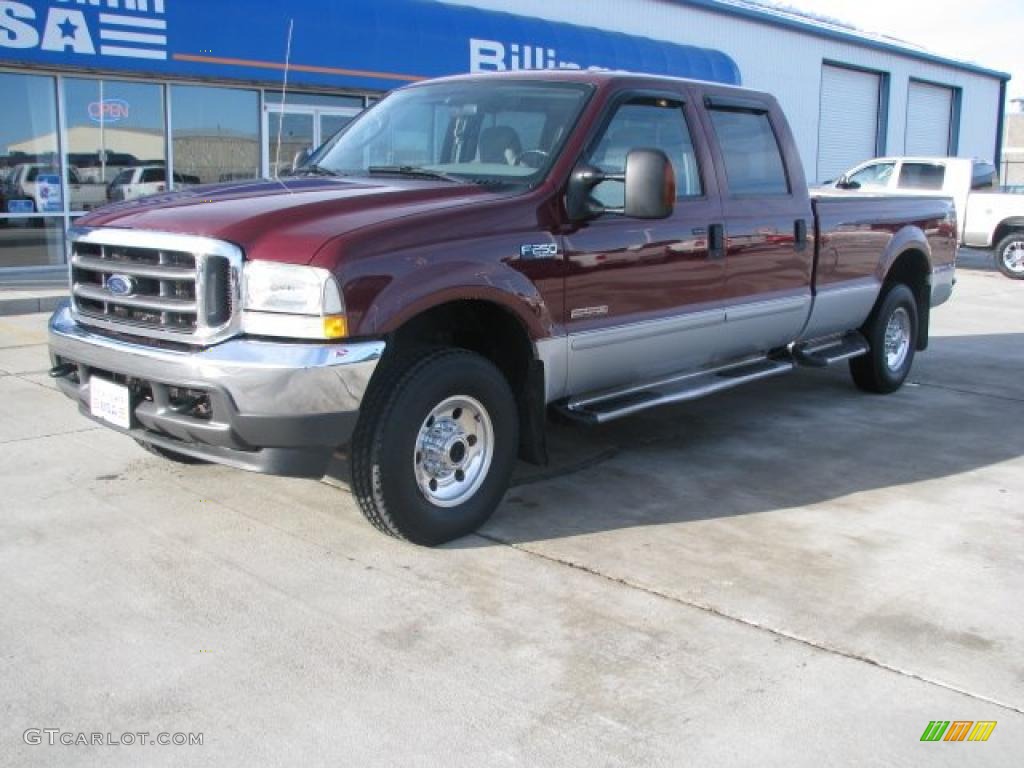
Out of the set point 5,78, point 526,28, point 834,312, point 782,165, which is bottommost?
point 834,312

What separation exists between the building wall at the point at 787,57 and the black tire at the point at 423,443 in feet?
49.8

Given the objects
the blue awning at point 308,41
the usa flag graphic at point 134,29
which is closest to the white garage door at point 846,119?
the blue awning at point 308,41

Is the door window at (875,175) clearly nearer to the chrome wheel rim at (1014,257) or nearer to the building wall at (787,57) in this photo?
the chrome wheel rim at (1014,257)

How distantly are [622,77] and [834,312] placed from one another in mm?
2555

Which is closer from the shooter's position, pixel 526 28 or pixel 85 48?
pixel 85 48

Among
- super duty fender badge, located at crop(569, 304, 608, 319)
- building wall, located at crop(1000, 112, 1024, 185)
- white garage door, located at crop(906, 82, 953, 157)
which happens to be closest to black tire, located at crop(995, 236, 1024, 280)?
super duty fender badge, located at crop(569, 304, 608, 319)

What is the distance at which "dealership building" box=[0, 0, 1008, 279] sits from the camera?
43.7ft

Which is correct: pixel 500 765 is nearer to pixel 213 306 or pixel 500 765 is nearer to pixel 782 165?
pixel 213 306

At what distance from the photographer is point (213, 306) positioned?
394 cm

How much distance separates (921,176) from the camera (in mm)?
18578

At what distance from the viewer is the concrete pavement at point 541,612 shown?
9.99 ft

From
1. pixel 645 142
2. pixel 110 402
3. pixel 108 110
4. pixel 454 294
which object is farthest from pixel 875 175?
pixel 110 402

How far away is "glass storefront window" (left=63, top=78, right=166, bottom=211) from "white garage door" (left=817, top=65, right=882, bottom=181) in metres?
19.7

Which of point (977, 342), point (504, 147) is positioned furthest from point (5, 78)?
point (977, 342)
